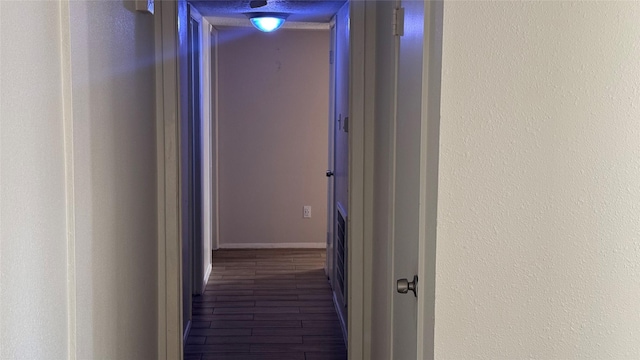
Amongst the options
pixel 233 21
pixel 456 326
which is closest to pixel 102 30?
pixel 456 326

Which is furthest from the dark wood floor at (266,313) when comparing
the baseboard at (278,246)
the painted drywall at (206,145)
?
the baseboard at (278,246)

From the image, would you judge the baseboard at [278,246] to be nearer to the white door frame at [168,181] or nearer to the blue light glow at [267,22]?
the blue light glow at [267,22]

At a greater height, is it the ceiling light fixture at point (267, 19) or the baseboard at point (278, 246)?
the ceiling light fixture at point (267, 19)

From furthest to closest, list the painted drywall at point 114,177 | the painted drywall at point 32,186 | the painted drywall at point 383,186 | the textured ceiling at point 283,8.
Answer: the textured ceiling at point 283,8, the painted drywall at point 383,186, the painted drywall at point 114,177, the painted drywall at point 32,186

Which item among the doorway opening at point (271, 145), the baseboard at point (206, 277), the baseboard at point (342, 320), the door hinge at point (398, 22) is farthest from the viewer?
the doorway opening at point (271, 145)

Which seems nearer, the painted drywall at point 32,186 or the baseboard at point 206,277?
the painted drywall at point 32,186

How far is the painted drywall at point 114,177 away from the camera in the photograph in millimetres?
1621

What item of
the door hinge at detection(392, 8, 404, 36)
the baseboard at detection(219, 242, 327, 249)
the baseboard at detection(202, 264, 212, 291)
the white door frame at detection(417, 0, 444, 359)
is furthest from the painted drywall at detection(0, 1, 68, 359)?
the baseboard at detection(219, 242, 327, 249)

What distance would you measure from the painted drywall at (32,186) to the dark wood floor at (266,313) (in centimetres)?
213

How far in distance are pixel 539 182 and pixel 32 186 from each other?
3.31 ft

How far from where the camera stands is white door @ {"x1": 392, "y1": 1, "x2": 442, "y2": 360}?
1454mm

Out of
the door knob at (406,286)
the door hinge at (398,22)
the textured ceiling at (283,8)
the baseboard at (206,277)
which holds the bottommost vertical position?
the baseboard at (206,277)

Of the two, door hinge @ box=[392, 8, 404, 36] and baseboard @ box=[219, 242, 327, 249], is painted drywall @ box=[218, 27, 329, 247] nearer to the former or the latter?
baseboard @ box=[219, 242, 327, 249]

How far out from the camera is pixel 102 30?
179 cm
